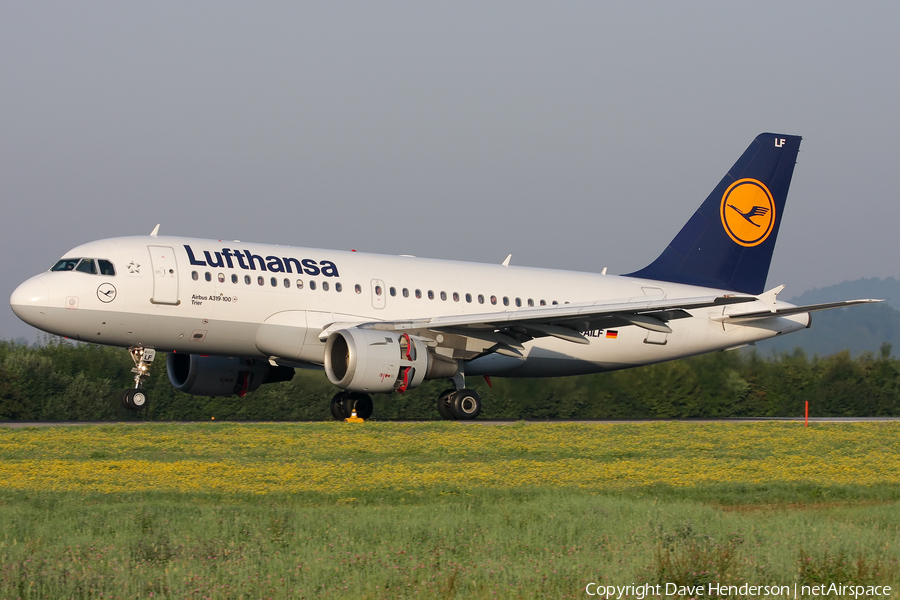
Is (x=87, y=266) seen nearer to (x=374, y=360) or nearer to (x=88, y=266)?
(x=88, y=266)

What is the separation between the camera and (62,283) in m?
20.2

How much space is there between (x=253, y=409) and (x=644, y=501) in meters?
18.6

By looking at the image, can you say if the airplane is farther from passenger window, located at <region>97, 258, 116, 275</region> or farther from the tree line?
the tree line

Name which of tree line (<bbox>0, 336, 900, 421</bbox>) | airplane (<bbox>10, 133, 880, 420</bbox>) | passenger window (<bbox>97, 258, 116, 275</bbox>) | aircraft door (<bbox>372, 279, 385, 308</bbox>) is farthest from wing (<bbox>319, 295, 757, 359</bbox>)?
passenger window (<bbox>97, 258, 116, 275</bbox>)

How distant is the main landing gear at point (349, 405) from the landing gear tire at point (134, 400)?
14.5 feet

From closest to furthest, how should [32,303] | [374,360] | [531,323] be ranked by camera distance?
[32,303]
[374,360]
[531,323]

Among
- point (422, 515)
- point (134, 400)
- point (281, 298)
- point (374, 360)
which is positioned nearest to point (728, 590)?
point (422, 515)

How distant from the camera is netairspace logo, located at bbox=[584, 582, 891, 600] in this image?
6.77 m

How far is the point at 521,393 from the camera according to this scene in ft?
82.6

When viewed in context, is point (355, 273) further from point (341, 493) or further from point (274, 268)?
point (341, 493)

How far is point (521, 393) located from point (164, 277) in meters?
9.22

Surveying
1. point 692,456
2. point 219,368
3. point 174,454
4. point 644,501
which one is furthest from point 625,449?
Result: point 219,368

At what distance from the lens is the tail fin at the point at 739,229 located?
89.2 feet

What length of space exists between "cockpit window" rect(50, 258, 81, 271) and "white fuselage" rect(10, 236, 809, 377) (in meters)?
0.13
